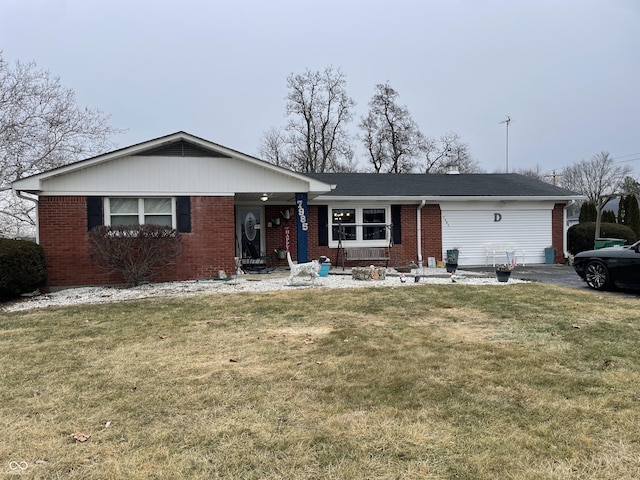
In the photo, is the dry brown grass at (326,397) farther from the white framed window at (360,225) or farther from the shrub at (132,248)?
the white framed window at (360,225)

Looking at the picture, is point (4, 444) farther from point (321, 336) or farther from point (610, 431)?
point (610, 431)

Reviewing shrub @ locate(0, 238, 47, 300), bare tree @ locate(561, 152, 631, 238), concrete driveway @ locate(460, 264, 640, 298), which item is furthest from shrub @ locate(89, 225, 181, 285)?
bare tree @ locate(561, 152, 631, 238)

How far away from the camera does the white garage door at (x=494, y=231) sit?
50.2 feet

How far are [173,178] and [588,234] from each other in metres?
15.0

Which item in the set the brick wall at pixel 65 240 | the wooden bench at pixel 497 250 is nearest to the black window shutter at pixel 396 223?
the wooden bench at pixel 497 250

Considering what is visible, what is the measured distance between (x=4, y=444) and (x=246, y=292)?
21.6 ft

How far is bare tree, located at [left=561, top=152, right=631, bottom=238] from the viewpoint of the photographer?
1965 inches

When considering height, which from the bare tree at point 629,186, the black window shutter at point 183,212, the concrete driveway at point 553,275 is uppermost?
the bare tree at point 629,186

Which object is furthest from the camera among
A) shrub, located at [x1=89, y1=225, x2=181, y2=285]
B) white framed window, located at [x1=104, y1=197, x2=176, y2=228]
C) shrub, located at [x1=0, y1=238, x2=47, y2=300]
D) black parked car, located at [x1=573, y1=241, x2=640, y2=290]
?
white framed window, located at [x1=104, y1=197, x2=176, y2=228]

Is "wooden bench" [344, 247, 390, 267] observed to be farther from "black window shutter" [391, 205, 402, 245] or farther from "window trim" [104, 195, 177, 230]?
"window trim" [104, 195, 177, 230]

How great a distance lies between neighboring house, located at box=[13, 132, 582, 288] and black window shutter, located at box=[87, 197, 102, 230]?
22 mm

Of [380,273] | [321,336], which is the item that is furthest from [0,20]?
[321,336]

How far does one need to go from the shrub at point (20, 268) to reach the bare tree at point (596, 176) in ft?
180

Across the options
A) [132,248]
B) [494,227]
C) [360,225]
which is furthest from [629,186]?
[132,248]
